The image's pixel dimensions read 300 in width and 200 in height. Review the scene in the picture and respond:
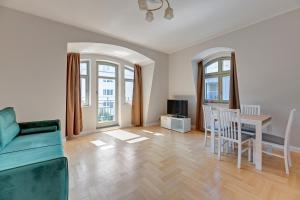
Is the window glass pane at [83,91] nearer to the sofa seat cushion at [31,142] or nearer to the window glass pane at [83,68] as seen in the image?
the window glass pane at [83,68]

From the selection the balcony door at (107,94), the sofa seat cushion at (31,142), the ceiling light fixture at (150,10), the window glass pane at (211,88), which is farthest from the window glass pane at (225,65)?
the sofa seat cushion at (31,142)

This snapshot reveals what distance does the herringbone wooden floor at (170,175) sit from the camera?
5.75ft

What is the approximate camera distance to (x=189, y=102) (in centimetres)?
512

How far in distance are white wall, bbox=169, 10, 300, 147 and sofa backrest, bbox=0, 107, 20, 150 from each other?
4.45 m

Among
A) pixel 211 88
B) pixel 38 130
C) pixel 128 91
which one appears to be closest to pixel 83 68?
pixel 128 91

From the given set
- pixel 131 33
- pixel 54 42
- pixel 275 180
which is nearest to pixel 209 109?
pixel 275 180

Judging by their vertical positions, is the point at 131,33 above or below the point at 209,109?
above

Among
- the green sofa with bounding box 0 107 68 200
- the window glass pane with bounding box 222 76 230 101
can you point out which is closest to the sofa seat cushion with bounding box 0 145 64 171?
the green sofa with bounding box 0 107 68 200

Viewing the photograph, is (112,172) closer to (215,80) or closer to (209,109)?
(209,109)

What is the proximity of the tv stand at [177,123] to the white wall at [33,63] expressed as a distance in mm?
3159

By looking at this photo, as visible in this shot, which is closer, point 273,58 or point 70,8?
point 70,8

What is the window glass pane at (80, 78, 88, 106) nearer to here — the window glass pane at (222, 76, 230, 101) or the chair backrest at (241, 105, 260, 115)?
the window glass pane at (222, 76, 230, 101)

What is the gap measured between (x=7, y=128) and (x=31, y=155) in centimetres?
81

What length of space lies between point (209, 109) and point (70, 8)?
11.1 ft
